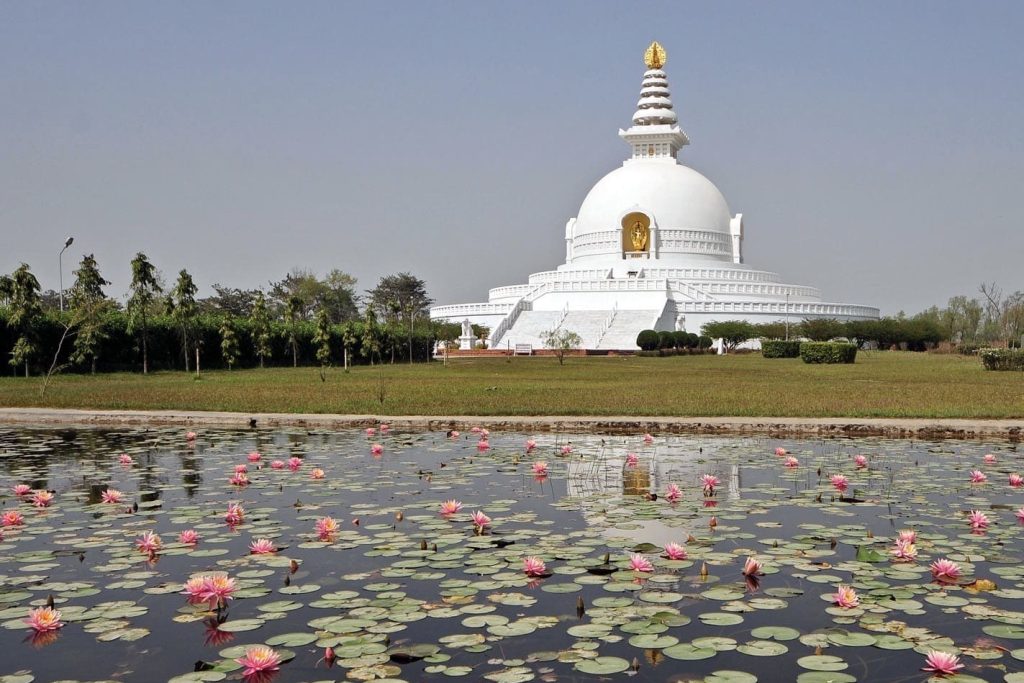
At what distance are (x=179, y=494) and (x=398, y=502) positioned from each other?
2150 mm

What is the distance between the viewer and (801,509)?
316 inches

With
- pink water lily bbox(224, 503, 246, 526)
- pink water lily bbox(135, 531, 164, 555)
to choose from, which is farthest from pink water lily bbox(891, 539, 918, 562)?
pink water lily bbox(135, 531, 164, 555)

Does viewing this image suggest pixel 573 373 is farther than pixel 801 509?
Yes

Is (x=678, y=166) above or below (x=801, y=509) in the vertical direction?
above

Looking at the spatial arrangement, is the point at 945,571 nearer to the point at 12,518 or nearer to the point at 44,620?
the point at 44,620

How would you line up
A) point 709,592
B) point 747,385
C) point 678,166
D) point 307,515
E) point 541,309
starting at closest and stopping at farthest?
point 709,592, point 307,515, point 747,385, point 541,309, point 678,166

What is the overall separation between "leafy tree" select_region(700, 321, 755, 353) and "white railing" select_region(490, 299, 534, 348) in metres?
11.9

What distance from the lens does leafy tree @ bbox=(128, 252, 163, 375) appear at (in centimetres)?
3531

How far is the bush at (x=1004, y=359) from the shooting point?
29.7m

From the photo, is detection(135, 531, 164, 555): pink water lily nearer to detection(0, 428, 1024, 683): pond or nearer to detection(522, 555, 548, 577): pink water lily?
detection(0, 428, 1024, 683): pond

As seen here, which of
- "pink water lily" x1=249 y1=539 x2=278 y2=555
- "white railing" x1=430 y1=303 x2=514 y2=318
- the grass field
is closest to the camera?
"pink water lily" x1=249 y1=539 x2=278 y2=555

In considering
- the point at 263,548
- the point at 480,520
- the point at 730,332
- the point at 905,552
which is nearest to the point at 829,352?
the point at 730,332

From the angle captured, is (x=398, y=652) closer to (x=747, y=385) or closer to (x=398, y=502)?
(x=398, y=502)

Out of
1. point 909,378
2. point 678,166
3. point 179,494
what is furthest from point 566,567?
point 678,166
